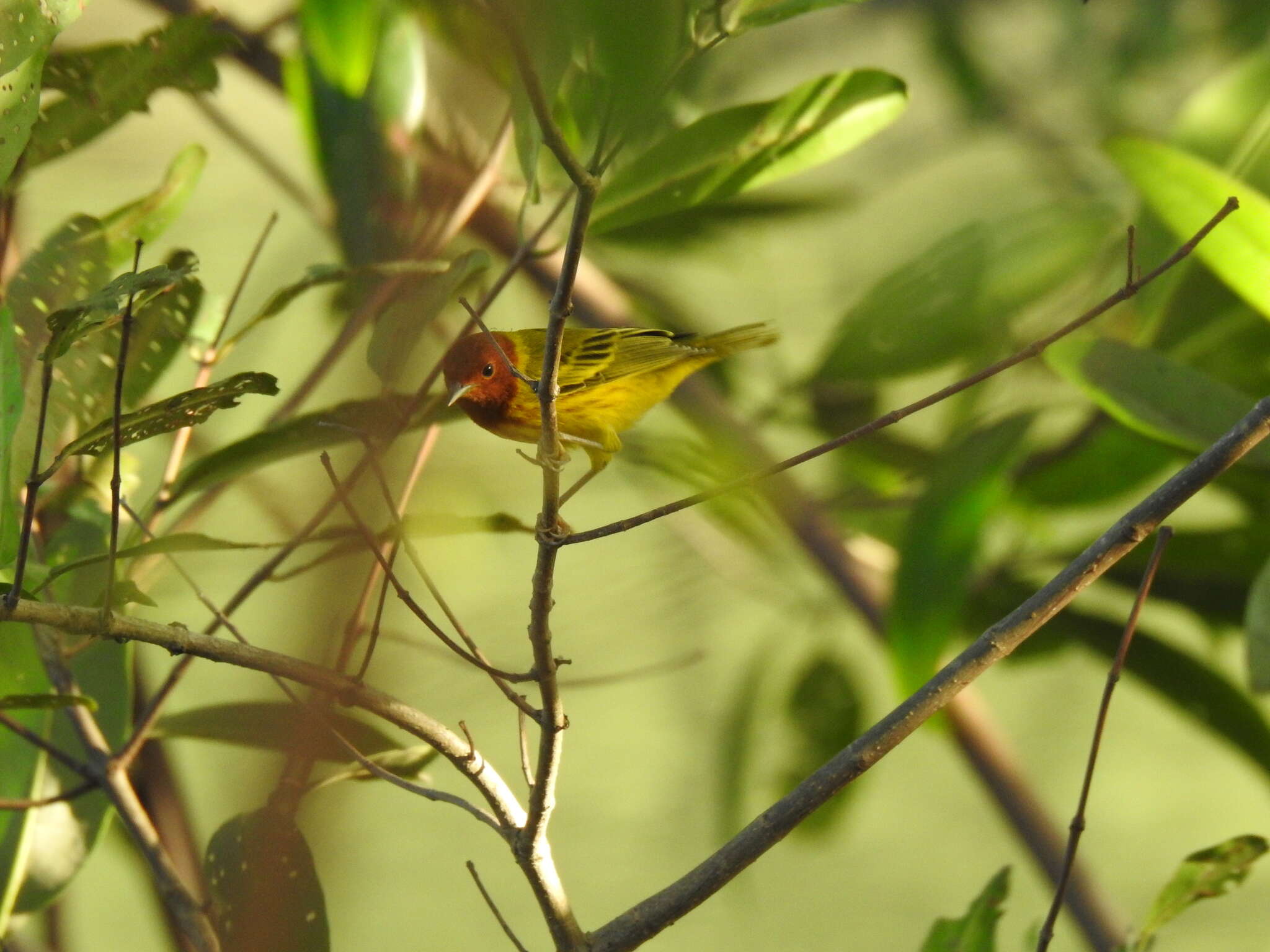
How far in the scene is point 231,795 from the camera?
418 mm

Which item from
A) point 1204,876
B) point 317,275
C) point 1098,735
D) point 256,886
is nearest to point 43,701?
point 256,886

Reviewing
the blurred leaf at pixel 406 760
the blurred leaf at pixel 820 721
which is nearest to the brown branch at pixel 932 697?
the blurred leaf at pixel 406 760

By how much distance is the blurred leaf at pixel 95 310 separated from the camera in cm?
31

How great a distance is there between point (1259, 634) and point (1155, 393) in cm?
12

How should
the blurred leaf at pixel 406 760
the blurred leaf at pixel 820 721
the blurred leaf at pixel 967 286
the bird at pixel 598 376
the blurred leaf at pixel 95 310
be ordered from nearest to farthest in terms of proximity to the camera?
the blurred leaf at pixel 95 310 < the blurred leaf at pixel 406 760 < the bird at pixel 598 376 < the blurred leaf at pixel 967 286 < the blurred leaf at pixel 820 721

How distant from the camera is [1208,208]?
517 millimetres

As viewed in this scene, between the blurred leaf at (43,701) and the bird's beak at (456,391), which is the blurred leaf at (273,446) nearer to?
the bird's beak at (456,391)

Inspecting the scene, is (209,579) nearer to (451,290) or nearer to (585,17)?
(451,290)

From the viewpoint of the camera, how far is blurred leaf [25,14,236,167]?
47 centimetres

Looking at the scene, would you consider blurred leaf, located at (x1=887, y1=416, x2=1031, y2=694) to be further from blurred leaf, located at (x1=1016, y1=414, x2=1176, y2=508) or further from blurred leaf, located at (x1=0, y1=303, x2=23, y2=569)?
blurred leaf, located at (x1=0, y1=303, x2=23, y2=569)

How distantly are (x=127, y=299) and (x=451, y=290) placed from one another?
0.11 meters

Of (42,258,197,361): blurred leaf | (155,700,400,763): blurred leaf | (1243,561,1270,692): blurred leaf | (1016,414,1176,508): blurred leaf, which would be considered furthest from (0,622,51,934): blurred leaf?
(1016,414,1176,508): blurred leaf

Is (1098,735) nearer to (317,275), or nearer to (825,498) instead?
(317,275)

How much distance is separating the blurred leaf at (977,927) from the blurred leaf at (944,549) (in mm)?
181
